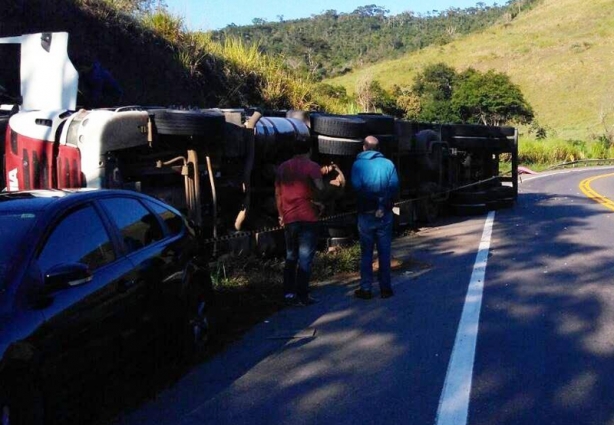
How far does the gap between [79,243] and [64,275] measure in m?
0.67

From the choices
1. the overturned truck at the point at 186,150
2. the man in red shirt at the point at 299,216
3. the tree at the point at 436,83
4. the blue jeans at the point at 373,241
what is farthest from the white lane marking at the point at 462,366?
the tree at the point at 436,83

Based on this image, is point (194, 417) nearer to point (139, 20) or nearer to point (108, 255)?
point (108, 255)

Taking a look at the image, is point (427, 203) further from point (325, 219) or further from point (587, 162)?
point (587, 162)

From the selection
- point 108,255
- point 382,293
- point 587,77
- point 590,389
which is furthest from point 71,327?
point 587,77

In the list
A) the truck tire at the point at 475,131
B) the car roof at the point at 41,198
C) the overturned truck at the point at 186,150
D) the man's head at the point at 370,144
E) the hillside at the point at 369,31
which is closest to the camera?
the car roof at the point at 41,198

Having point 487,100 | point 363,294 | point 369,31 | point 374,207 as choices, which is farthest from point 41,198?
point 369,31

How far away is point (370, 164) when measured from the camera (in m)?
9.65

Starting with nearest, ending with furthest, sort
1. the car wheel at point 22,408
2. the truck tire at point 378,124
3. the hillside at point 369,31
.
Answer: the car wheel at point 22,408, the truck tire at point 378,124, the hillside at point 369,31

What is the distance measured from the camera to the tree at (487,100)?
60.5m

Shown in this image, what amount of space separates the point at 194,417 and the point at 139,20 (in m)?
14.7

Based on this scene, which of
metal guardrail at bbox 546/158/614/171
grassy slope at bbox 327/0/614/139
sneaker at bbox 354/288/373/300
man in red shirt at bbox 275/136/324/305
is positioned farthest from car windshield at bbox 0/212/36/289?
grassy slope at bbox 327/0/614/139

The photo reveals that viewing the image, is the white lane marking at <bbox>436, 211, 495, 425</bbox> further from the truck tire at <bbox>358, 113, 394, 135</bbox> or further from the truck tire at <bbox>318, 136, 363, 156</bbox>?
the truck tire at <bbox>358, 113, 394, 135</bbox>

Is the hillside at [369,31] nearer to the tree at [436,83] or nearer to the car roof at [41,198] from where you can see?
the tree at [436,83]

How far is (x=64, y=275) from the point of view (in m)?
4.68
